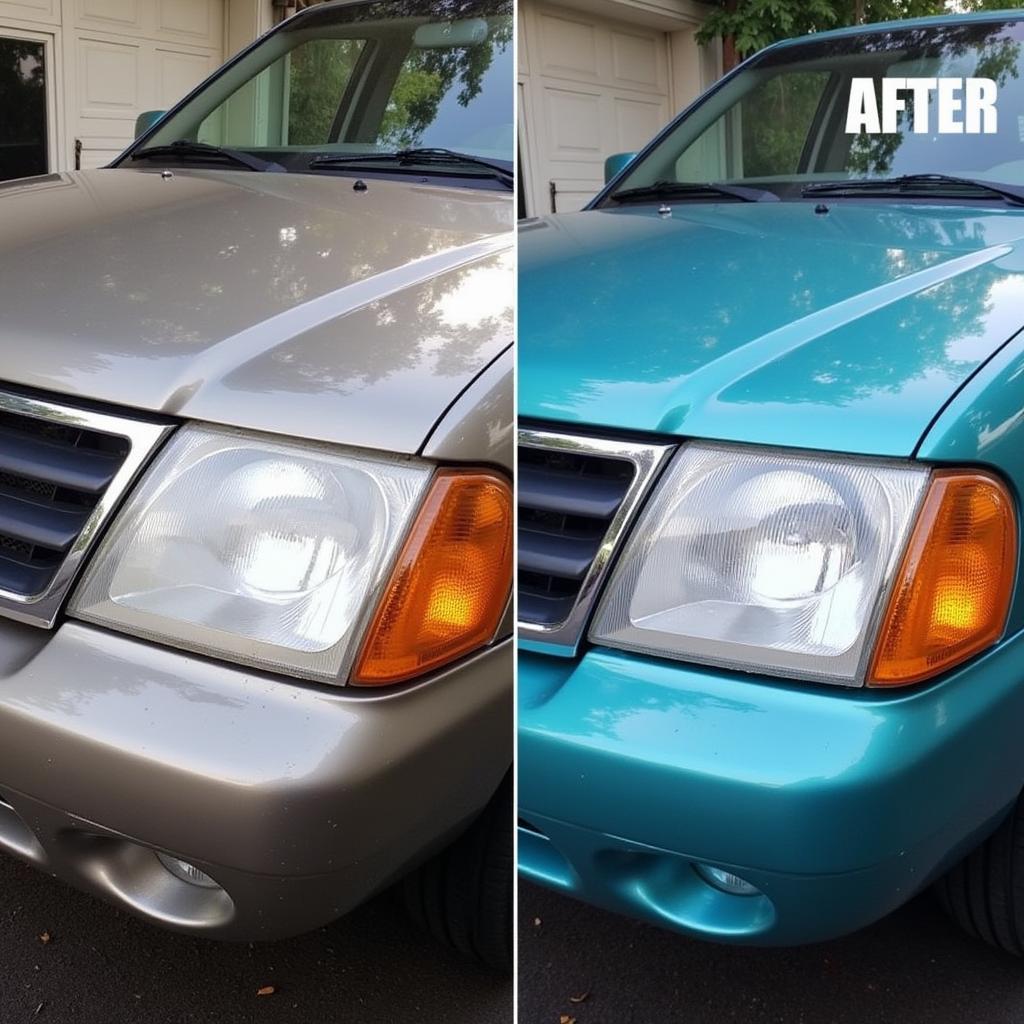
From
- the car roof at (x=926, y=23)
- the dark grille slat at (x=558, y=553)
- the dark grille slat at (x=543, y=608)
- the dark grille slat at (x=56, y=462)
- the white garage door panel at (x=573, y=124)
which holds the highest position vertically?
the car roof at (x=926, y=23)

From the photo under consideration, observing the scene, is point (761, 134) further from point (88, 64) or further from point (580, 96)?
point (88, 64)

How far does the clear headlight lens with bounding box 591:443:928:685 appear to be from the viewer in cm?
106

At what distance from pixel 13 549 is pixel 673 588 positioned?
69cm

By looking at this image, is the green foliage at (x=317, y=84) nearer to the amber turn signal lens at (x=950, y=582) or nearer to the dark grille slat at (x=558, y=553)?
the dark grille slat at (x=558, y=553)

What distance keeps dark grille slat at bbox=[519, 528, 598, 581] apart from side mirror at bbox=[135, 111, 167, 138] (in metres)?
1.71

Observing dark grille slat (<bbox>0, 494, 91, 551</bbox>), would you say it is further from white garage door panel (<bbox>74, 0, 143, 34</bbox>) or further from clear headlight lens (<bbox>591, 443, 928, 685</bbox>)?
white garage door panel (<bbox>74, 0, 143, 34</bbox>)

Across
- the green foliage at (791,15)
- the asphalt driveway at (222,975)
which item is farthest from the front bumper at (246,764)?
the green foliage at (791,15)

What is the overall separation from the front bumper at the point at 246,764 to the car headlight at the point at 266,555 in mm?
28

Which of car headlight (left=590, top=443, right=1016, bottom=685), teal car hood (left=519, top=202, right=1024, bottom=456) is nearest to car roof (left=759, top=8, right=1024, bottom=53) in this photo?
teal car hood (left=519, top=202, right=1024, bottom=456)

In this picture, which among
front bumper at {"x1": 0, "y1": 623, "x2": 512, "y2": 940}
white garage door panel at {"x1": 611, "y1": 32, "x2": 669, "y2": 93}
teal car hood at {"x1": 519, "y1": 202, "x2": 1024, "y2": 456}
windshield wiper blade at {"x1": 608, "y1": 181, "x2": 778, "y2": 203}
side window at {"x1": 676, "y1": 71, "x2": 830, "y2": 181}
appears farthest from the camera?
side window at {"x1": 676, "y1": 71, "x2": 830, "y2": 181}

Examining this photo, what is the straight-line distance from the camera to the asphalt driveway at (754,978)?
4.89 ft

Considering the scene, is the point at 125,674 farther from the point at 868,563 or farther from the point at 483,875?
the point at 868,563

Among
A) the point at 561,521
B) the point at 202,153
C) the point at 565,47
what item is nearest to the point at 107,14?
the point at 202,153

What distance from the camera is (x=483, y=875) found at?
4.39 ft
